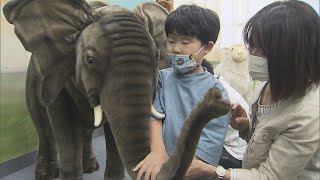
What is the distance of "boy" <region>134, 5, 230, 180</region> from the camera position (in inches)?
39.4

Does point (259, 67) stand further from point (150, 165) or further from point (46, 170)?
point (46, 170)

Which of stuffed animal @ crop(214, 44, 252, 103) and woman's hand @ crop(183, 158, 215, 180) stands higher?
woman's hand @ crop(183, 158, 215, 180)

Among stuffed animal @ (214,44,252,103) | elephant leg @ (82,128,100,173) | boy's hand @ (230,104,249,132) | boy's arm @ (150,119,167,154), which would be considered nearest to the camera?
boy's arm @ (150,119,167,154)

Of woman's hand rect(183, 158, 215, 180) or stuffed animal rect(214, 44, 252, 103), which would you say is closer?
woman's hand rect(183, 158, 215, 180)

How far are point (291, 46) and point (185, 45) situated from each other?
0.29m

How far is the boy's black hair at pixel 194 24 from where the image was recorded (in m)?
1.02

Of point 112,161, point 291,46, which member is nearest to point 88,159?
point 112,161

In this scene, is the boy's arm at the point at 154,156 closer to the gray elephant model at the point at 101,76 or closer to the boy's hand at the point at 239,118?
the gray elephant model at the point at 101,76

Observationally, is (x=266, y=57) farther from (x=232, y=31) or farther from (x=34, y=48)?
(x=232, y=31)

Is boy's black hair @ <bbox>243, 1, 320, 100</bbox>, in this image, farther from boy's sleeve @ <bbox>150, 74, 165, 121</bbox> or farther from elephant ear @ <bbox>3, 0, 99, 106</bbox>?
elephant ear @ <bbox>3, 0, 99, 106</bbox>

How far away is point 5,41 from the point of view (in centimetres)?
175

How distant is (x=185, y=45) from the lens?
1028mm

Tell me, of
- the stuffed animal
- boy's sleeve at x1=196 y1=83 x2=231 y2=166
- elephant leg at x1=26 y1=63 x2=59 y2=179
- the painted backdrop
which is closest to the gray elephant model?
boy's sleeve at x1=196 y1=83 x2=231 y2=166

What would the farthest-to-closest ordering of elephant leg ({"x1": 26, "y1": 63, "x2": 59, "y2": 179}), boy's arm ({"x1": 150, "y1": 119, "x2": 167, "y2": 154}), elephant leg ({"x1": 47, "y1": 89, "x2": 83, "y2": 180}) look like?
elephant leg ({"x1": 26, "y1": 63, "x2": 59, "y2": 179})
elephant leg ({"x1": 47, "y1": 89, "x2": 83, "y2": 180})
boy's arm ({"x1": 150, "y1": 119, "x2": 167, "y2": 154})
